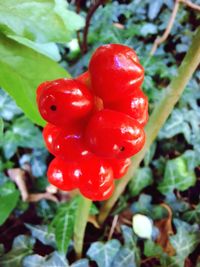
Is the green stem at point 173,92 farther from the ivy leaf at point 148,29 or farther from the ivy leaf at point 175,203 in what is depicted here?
the ivy leaf at point 148,29

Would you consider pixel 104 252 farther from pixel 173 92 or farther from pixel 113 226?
pixel 173 92

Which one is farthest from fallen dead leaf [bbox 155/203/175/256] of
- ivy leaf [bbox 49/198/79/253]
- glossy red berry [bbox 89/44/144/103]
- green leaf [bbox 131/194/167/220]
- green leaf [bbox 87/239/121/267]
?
glossy red berry [bbox 89/44/144/103]

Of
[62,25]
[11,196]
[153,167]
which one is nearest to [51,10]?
[62,25]

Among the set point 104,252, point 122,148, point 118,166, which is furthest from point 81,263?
point 122,148

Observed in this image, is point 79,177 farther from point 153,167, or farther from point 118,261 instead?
point 153,167

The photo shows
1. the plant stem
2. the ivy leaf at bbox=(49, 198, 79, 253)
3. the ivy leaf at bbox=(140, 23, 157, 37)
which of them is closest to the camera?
the plant stem

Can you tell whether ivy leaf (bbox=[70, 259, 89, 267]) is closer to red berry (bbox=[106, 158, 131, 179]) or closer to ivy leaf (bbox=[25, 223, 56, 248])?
ivy leaf (bbox=[25, 223, 56, 248])
